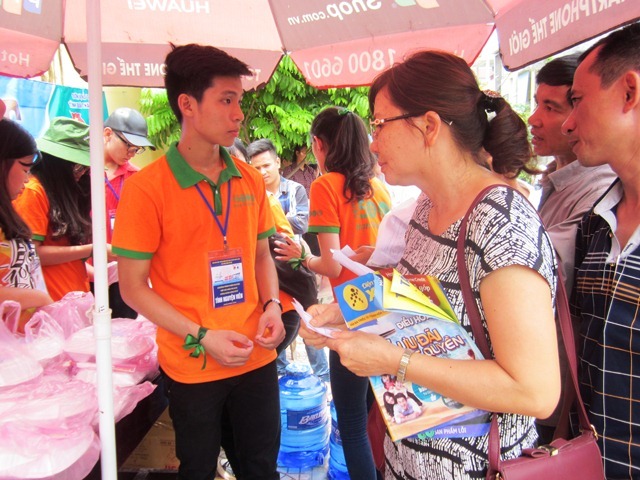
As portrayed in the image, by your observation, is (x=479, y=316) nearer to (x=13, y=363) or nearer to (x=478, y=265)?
(x=478, y=265)

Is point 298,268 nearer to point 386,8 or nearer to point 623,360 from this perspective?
point 386,8

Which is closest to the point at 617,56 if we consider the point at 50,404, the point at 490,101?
the point at 490,101

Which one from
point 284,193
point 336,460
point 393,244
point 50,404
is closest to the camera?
point 50,404

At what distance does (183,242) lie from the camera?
1722 mm

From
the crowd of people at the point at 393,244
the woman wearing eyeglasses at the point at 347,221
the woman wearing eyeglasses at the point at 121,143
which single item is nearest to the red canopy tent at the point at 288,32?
the crowd of people at the point at 393,244

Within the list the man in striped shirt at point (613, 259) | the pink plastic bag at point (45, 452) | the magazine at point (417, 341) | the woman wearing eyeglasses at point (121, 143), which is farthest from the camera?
the woman wearing eyeglasses at point (121, 143)

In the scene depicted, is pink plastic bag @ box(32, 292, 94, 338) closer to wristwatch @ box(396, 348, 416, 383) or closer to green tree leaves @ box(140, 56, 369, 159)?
wristwatch @ box(396, 348, 416, 383)

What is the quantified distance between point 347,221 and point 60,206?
1.58m

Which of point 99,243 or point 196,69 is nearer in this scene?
point 99,243

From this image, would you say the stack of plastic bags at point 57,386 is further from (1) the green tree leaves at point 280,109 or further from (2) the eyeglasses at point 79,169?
(1) the green tree leaves at point 280,109

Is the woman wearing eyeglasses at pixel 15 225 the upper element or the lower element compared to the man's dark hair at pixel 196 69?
lower

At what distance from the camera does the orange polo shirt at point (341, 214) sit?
244 cm

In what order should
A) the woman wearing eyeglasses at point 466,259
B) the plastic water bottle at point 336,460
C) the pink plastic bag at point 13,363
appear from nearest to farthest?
the woman wearing eyeglasses at point 466,259, the pink plastic bag at point 13,363, the plastic water bottle at point 336,460

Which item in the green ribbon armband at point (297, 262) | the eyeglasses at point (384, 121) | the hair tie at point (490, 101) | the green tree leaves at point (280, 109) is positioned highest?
the green tree leaves at point (280, 109)
